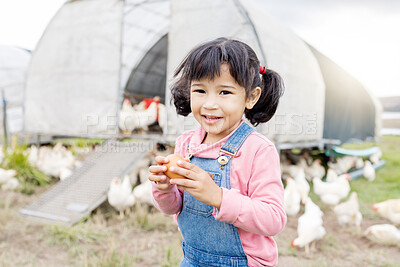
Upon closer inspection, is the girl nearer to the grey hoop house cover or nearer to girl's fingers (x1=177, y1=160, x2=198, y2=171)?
girl's fingers (x1=177, y1=160, x2=198, y2=171)

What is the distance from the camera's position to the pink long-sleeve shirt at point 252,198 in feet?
3.14

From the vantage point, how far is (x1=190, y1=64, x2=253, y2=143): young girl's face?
3.51 feet

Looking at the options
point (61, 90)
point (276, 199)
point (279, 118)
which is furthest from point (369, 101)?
point (276, 199)

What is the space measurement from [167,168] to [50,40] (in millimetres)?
6958

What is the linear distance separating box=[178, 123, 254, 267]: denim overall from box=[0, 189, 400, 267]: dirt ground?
1.63 meters

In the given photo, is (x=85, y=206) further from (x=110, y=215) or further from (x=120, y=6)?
(x=120, y=6)

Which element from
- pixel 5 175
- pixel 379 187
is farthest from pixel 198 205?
pixel 379 187

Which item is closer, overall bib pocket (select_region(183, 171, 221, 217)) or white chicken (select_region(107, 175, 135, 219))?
overall bib pocket (select_region(183, 171, 221, 217))

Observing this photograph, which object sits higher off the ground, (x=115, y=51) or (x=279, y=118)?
(x=115, y=51)

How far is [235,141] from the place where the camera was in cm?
112

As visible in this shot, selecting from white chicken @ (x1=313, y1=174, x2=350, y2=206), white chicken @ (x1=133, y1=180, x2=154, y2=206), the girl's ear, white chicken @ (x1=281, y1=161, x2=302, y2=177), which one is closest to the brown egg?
the girl's ear

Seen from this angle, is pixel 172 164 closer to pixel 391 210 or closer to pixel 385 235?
pixel 385 235

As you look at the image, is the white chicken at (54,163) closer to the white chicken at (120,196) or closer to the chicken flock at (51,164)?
the chicken flock at (51,164)

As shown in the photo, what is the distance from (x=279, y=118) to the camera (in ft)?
17.7
